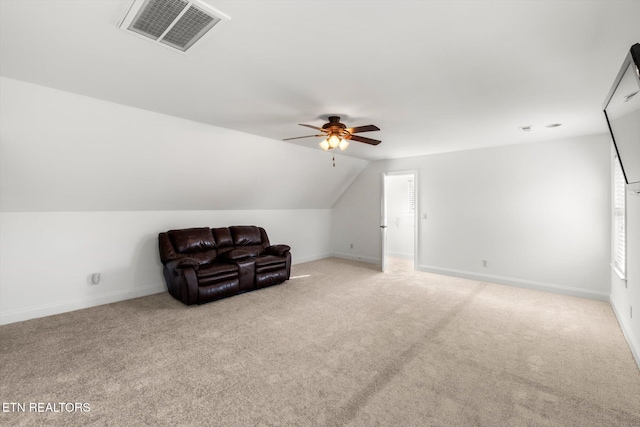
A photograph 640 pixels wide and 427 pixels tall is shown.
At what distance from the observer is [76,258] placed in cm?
392

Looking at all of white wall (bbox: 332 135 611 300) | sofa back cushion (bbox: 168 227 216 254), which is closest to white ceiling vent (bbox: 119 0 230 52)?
sofa back cushion (bbox: 168 227 216 254)

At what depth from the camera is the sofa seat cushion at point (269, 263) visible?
189 inches

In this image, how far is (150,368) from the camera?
2492mm

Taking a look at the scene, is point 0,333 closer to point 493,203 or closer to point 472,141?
point 472,141

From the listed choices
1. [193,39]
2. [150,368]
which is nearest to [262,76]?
[193,39]

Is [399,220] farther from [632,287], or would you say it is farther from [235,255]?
[632,287]

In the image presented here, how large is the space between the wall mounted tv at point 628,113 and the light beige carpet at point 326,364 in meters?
1.67

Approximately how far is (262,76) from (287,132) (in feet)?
6.12

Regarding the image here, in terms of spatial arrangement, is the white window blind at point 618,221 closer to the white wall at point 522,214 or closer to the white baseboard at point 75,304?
the white wall at point 522,214

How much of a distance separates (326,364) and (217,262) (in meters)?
2.85

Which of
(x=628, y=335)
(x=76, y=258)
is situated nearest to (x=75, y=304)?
(x=76, y=258)

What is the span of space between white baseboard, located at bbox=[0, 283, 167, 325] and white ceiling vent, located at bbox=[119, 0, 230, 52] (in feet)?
12.2

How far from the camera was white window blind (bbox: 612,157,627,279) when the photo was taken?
140 inches

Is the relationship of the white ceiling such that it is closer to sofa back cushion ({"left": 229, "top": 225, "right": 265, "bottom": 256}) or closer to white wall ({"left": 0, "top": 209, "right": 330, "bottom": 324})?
white wall ({"left": 0, "top": 209, "right": 330, "bottom": 324})
